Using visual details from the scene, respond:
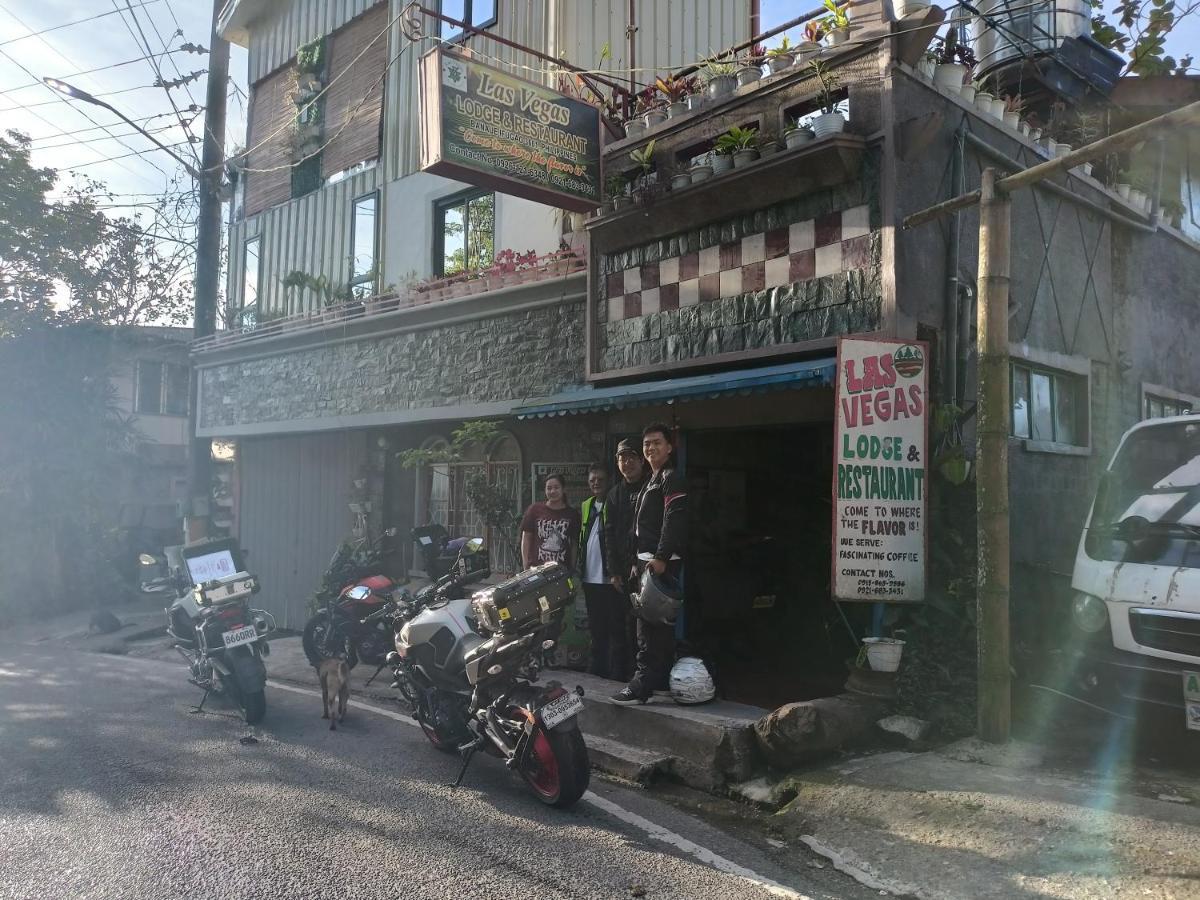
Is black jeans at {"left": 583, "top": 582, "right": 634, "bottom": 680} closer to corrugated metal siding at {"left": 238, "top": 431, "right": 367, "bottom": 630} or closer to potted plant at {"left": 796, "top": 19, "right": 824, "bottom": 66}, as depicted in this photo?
potted plant at {"left": 796, "top": 19, "right": 824, "bottom": 66}

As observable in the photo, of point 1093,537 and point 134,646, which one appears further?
point 134,646

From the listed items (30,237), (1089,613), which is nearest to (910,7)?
(1089,613)

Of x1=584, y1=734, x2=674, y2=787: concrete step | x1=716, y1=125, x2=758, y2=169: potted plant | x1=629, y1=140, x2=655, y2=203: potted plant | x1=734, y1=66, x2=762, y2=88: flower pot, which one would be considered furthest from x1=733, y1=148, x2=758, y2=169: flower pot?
x1=584, y1=734, x2=674, y2=787: concrete step

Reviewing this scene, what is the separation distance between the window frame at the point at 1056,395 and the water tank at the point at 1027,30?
131 inches

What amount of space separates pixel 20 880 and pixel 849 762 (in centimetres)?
444

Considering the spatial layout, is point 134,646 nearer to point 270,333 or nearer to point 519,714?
point 270,333

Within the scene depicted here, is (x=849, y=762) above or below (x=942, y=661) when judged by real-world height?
below

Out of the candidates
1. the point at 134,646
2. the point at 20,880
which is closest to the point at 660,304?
the point at 20,880

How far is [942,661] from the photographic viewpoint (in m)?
6.32

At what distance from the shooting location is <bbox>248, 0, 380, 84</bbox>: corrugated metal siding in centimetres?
1447

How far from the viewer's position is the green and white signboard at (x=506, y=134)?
7938 millimetres

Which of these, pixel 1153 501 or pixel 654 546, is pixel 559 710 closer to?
pixel 654 546

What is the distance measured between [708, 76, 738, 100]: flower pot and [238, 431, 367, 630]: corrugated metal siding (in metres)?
7.25

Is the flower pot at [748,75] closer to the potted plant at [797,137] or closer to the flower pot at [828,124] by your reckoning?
the potted plant at [797,137]
